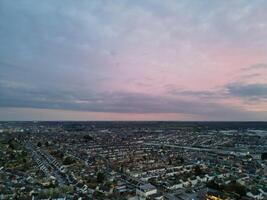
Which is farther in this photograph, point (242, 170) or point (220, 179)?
point (242, 170)

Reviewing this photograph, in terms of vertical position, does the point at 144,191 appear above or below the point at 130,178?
above

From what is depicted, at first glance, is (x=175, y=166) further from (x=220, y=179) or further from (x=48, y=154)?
(x=48, y=154)

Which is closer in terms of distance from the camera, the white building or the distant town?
the white building

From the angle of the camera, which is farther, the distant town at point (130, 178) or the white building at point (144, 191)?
the distant town at point (130, 178)

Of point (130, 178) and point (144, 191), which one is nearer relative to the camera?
point (144, 191)

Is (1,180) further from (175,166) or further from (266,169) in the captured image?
(266,169)

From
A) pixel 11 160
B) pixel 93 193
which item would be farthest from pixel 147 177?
pixel 11 160

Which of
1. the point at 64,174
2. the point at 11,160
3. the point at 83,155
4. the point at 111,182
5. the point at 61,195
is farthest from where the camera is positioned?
the point at 83,155

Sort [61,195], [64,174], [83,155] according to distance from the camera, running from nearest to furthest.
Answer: [61,195], [64,174], [83,155]

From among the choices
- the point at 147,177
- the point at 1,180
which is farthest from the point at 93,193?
the point at 1,180
